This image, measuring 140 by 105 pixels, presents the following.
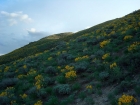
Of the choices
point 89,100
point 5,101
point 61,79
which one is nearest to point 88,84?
point 89,100

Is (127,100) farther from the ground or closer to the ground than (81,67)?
closer to the ground

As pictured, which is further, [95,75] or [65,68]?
[65,68]

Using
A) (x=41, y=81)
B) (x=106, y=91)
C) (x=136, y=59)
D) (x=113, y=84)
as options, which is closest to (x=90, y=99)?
(x=106, y=91)

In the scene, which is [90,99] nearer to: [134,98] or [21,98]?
[134,98]

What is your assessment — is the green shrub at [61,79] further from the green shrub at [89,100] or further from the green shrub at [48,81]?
the green shrub at [89,100]

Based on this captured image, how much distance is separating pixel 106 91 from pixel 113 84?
0.64 metres

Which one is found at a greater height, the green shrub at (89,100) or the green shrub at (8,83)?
the green shrub at (8,83)

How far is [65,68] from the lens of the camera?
12.3 metres

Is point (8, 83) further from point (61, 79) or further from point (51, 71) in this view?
point (61, 79)

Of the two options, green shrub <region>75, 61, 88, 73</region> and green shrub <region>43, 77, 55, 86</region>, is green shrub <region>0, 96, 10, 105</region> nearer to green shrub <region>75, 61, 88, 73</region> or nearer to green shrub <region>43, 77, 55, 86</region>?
green shrub <region>43, 77, 55, 86</region>

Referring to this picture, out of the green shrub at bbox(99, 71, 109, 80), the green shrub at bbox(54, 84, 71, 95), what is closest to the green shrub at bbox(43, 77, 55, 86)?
the green shrub at bbox(54, 84, 71, 95)

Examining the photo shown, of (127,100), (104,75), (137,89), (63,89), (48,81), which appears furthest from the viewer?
(48,81)

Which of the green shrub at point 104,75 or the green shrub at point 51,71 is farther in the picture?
the green shrub at point 51,71

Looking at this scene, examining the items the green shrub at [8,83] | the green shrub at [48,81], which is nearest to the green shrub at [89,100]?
the green shrub at [48,81]
